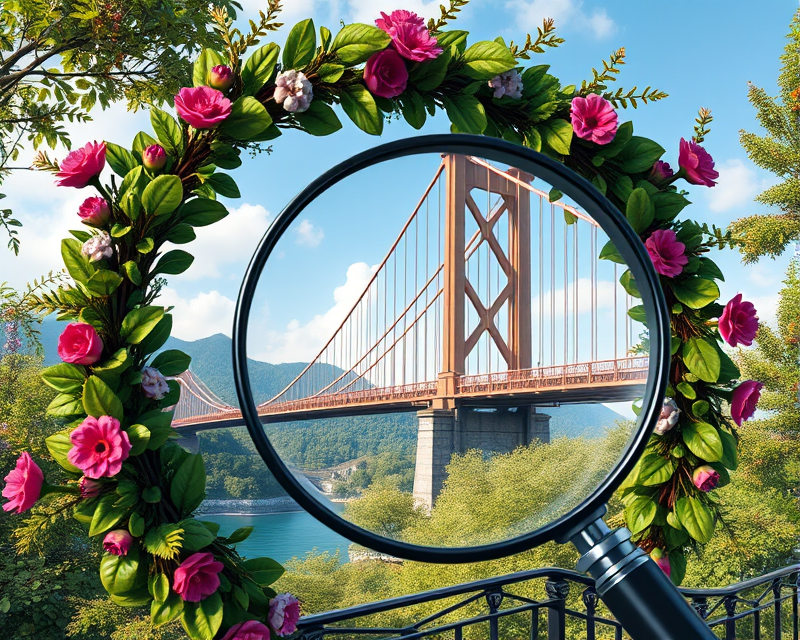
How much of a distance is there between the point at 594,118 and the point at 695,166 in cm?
17

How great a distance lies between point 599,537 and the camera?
36 cm

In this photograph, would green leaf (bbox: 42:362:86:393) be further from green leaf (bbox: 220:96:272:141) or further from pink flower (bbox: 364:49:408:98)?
pink flower (bbox: 364:49:408:98)

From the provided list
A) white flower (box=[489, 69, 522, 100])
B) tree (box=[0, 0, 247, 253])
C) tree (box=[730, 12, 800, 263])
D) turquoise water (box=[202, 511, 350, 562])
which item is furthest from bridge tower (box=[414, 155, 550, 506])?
turquoise water (box=[202, 511, 350, 562])

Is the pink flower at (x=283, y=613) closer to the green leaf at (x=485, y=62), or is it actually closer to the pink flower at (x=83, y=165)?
the pink flower at (x=83, y=165)

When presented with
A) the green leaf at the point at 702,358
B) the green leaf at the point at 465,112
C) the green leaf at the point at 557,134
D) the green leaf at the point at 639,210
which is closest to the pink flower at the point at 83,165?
the green leaf at the point at 465,112

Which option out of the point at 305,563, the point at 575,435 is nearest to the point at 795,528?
the point at 305,563

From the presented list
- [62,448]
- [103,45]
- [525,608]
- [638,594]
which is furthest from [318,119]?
[103,45]

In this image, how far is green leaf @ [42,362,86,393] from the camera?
1.63 feet

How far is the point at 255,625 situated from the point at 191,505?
105mm

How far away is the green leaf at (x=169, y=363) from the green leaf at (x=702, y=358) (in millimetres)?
557

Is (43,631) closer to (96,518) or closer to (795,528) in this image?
(96,518)

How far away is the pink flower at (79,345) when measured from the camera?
1.58 ft

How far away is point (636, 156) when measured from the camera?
0.72 metres

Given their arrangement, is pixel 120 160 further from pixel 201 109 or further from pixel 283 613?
pixel 283 613
